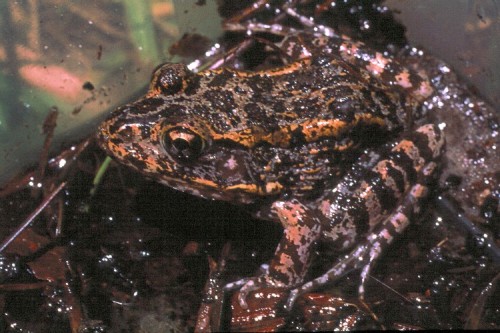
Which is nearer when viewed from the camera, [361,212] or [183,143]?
[183,143]

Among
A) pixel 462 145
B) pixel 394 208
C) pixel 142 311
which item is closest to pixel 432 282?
pixel 394 208

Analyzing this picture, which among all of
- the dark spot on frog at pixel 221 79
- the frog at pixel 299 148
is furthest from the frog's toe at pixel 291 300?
the dark spot on frog at pixel 221 79

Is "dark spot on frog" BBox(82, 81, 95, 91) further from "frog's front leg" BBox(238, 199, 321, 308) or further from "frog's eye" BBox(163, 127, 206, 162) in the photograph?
"frog's front leg" BBox(238, 199, 321, 308)

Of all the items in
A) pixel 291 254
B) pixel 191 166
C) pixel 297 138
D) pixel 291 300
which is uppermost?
pixel 297 138

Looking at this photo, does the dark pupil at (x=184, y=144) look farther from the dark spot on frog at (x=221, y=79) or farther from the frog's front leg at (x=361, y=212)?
the frog's front leg at (x=361, y=212)

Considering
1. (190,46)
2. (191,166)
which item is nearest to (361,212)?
(191,166)

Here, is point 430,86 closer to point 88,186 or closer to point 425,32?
point 425,32

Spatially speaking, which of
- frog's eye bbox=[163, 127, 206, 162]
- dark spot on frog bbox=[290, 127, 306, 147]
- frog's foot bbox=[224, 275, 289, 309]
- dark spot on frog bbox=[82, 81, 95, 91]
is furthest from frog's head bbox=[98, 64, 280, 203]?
dark spot on frog bbox=[82, 81, 95, 91]

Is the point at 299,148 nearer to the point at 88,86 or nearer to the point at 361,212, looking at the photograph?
the point at 361,212
